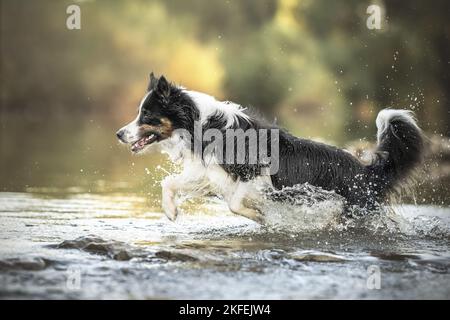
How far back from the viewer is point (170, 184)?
6.58 metres

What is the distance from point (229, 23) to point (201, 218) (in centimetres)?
2587

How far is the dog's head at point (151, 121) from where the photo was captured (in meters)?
6.55

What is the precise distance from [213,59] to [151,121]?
2436 centimetres

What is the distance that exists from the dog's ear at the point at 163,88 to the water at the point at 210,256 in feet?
4.38

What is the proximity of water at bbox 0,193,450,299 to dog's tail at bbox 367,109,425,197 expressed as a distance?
0.39 meters

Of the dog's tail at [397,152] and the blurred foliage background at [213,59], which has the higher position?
the blurred foliage background at [213,59]

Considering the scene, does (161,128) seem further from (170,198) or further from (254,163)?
(254,163)

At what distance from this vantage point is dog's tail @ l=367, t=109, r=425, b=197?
655cm

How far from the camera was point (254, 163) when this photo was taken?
6500 millimetres
